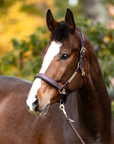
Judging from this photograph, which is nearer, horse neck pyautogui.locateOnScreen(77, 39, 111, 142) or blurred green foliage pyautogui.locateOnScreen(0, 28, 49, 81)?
horse neck pyautogui.locateOnScreen(77, 39, 111, 142)

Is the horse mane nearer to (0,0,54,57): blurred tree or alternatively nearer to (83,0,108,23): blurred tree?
(83,0,108,23): blurred tree

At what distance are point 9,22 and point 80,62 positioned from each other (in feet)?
25.0

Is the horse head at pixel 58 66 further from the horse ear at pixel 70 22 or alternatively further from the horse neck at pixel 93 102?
the horse neck at pixel 93 102

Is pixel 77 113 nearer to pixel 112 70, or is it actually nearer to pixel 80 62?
pixel 80 62

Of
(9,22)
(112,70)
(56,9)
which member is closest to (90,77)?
(112,70)

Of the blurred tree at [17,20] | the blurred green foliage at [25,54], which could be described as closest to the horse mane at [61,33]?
the blurred green foliage at [25,54]

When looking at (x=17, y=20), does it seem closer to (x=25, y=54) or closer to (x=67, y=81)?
(x=25, y=54)

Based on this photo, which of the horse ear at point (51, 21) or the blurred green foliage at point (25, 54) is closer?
the horse ear at point (51, 21)

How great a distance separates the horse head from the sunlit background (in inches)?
42.5

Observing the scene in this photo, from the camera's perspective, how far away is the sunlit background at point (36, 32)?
4500 millimetres

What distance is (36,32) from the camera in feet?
16.5

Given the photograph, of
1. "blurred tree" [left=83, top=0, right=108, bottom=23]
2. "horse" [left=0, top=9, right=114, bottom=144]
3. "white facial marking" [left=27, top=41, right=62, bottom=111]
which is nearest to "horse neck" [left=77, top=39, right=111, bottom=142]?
"horse" [left=0, top=9, right=114, bottom=144]

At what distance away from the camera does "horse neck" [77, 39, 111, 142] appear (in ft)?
7.20

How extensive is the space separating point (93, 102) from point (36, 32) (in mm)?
3230
